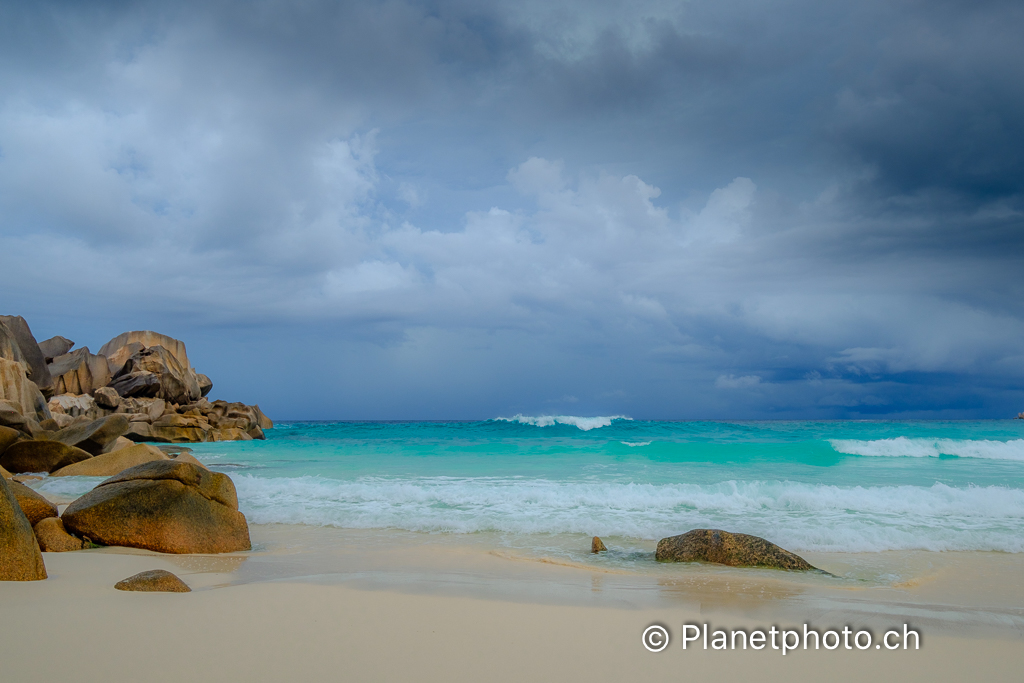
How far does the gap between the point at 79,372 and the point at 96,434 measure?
26437 millimetres

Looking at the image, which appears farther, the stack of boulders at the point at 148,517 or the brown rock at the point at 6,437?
the brown rock at the point at 6,437

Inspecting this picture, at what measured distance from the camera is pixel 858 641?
3.56 m

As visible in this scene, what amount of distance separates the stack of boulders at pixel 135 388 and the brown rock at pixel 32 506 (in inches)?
968

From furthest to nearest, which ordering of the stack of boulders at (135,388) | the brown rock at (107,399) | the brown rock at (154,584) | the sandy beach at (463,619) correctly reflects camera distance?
the brown rock at (107,399) → the stack of boulders at (135,388) → the brown rock at (154,584) → the sandy beach at (463,619)

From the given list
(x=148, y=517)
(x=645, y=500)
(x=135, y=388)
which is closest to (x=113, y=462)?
(x=148, y=517)

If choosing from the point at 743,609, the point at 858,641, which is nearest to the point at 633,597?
the point at 743,609

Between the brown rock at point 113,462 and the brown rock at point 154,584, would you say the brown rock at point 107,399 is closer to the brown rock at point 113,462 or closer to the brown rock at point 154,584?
the brown rock at point 113,462

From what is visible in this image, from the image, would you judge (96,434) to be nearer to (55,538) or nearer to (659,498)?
(55,538)

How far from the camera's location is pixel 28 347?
2611 centimetres

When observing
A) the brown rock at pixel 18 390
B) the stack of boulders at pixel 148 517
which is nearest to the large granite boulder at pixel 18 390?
the brown rock at pixel 18 390

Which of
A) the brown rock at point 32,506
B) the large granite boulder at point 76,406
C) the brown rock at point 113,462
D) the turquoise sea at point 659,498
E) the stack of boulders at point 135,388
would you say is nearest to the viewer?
the brown rock at point 32,506

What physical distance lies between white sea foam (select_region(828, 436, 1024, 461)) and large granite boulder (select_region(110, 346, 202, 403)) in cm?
4022

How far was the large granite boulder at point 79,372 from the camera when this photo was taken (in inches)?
1364

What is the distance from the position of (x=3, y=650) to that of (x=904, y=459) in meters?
23.3
